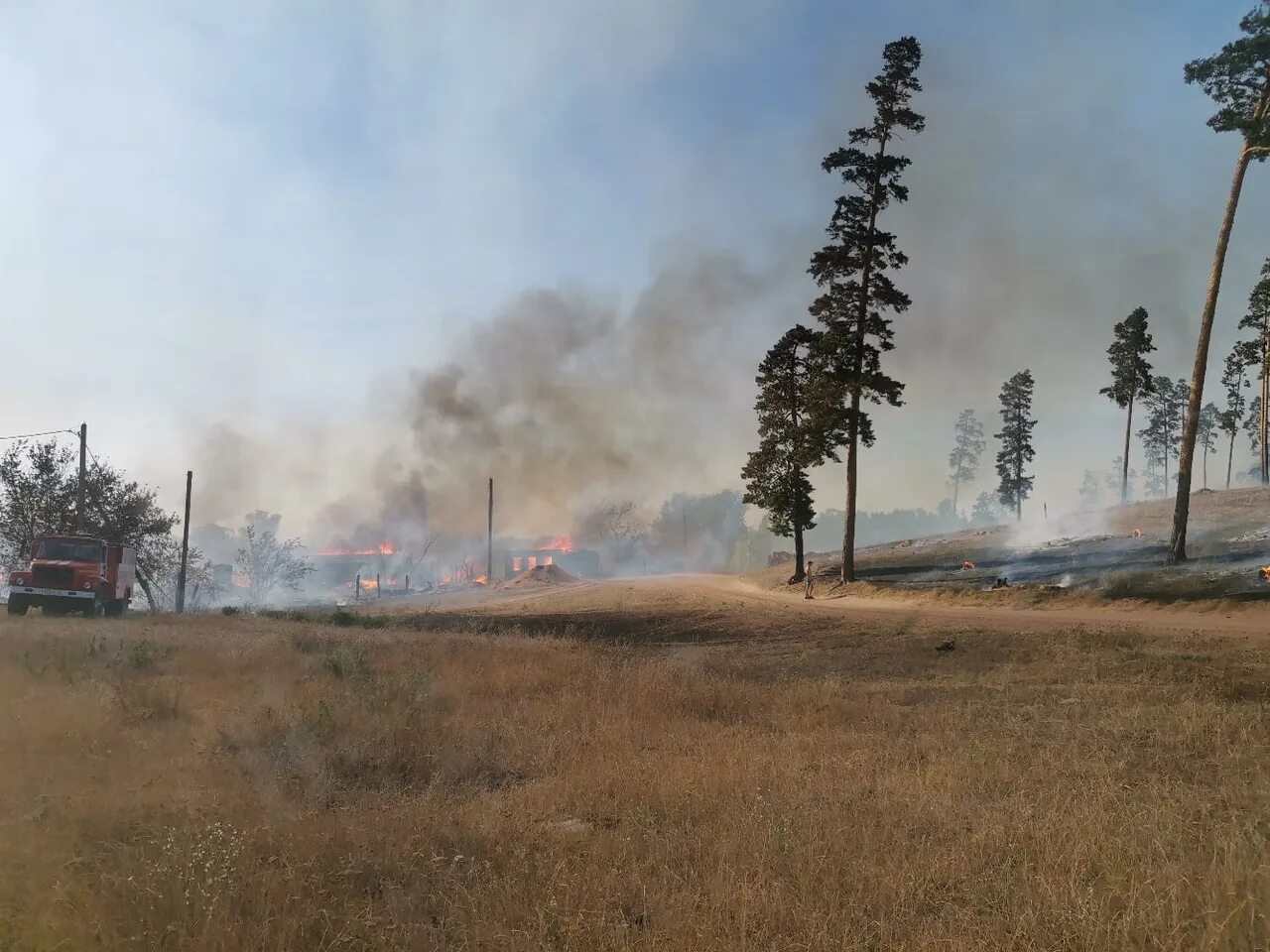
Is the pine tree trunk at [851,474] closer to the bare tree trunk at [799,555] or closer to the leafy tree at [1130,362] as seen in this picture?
the bare tree trunk at [799,555]

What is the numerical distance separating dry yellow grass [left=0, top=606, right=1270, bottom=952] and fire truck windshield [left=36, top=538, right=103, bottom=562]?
64.1 ft

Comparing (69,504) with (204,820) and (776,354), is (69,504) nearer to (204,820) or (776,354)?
(776,354)

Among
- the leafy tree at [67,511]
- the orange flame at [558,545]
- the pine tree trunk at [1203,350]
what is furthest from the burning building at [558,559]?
the pine tree trunk at [1203,350]

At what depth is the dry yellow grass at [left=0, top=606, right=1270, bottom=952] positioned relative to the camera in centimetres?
414

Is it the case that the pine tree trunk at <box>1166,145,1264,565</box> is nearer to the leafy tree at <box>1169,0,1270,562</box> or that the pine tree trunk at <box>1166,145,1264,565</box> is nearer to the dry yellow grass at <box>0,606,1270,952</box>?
the leafy tree at <box>1169,0,1270,562</box>

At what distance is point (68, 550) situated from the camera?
29344mm

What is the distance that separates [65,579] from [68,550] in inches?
46.0

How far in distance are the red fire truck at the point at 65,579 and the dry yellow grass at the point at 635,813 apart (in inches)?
750

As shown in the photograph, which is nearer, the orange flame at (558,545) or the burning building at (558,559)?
the burning building at (558,559)

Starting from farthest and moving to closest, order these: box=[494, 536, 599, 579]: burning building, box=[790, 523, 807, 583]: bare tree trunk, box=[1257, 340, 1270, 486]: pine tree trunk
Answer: box=[494, 536, 599, 579]: burning building → box=[1257, 340, 1270, 486]: pine tree trunk → box=[790, 523, 807, 583]: bare tree trunk

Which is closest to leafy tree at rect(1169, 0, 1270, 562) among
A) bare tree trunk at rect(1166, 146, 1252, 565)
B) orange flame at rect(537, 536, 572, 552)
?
bare tree trunk at rect(1166, 146, 1252, 565)

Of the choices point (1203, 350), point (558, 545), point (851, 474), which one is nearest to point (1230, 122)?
point (1203, 350)

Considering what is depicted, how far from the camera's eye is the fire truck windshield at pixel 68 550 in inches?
1144

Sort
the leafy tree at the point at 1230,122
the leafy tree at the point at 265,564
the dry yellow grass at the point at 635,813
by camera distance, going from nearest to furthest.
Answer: the dry yellow grass at the point at 635,813 < the leafy tree at the point at 1230,122 < the leafy tree at the point at 265,564
